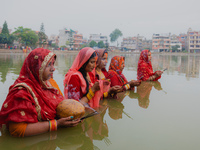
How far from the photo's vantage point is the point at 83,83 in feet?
11.8

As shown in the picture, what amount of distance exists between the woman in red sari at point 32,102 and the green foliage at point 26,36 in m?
49.6

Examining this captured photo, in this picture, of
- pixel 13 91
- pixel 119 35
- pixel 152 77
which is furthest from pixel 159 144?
pixel 119 35

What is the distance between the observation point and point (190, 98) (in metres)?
5.01

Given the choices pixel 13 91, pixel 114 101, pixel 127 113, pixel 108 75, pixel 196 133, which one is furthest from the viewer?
pixel 108 75

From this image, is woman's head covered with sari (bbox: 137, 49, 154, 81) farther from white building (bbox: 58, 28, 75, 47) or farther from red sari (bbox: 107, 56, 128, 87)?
white building (bbox: 58, 28, 75, 47)

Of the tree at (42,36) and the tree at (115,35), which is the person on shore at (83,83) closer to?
the tree at (42,36)

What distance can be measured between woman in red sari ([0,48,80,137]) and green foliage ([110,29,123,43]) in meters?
84.9

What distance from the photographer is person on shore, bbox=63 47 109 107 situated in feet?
11.5

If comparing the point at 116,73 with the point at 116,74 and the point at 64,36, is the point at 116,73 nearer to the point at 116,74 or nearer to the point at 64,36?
the point at 116,74

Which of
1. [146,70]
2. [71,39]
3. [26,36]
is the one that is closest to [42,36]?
[26,36]

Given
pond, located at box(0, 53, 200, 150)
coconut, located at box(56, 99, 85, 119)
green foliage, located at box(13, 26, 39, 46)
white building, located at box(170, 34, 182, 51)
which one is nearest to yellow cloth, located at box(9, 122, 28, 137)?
pond, located at box(0, 53, 200, 150)

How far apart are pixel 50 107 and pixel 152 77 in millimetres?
5332

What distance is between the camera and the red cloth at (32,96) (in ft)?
7.43

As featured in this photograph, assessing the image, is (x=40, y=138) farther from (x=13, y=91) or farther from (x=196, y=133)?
(x=196, y=133)
